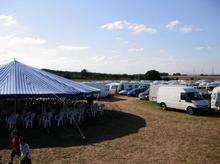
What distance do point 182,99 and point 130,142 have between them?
12.4m

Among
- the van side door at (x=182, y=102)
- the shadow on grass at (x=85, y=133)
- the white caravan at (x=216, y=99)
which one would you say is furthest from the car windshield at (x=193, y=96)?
the shadow on grass at (x=85, y=133)

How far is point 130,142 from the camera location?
1694 centimetres

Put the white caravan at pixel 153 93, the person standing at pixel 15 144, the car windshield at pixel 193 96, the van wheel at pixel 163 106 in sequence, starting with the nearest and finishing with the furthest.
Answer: the person standing at pixel 15 144, the car windshield at pixel 193 96, the van wheel at pixel 163 106, the white caravan at pixel 153 93

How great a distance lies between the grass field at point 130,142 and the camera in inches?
557

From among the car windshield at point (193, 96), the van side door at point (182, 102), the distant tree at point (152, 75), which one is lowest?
the van side door at point (182, 102)

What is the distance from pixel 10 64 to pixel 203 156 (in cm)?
1447

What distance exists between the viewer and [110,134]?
1884 cm

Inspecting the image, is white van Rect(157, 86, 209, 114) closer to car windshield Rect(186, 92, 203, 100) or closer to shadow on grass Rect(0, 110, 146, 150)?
car windshield Rect(186, 92, 203, 100)

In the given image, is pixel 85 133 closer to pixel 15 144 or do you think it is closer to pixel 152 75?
pixel 15 144

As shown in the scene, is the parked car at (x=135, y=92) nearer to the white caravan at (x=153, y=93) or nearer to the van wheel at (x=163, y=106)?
the white caravan at (x=153, y=93)

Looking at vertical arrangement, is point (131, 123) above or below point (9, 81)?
below

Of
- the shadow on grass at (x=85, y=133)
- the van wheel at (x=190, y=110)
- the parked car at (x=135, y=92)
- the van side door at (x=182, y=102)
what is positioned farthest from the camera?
the parked car at (x=135, y=92)

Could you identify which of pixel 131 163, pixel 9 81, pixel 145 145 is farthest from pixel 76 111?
pixel 131 163

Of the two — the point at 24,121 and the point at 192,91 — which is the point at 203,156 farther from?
the point at 192,91
